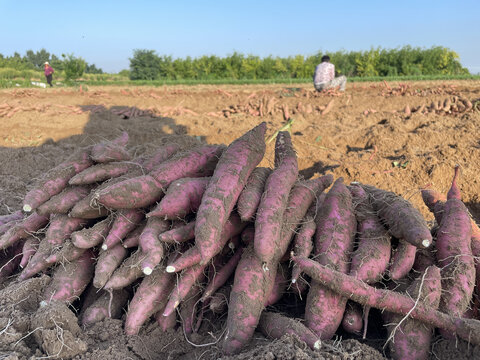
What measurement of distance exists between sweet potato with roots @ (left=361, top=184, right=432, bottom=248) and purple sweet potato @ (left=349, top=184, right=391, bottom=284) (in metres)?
0.06

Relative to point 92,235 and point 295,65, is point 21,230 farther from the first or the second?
point 295,65

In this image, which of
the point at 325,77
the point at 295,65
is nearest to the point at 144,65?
the point at 295,65

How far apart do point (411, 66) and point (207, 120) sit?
26226mm

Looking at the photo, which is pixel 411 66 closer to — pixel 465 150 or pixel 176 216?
pixel 465 150

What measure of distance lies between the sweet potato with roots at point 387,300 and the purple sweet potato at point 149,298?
804 millimetres

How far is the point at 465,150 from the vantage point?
221 inches

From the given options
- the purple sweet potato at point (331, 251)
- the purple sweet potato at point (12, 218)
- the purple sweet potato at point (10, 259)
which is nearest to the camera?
the purple sweet potato at point (331, 251)

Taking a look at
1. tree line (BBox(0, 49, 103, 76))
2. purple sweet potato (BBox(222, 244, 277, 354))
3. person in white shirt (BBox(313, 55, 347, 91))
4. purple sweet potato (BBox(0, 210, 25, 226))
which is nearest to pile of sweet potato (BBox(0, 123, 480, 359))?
purple sweet potato (BBox(222, 244, 277, 354))

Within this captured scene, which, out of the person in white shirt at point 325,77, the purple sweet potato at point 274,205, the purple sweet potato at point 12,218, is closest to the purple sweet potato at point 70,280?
the purple sweet potato at point 12,218

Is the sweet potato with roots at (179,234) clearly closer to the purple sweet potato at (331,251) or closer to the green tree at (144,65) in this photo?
the purple sweet potato at (331,251)

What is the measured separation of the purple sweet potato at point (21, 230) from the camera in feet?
8.38

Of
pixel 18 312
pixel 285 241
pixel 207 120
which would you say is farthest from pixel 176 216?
pixel 207 120

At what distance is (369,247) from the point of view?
2.07m

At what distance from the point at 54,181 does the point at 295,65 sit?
3263 centimetres
